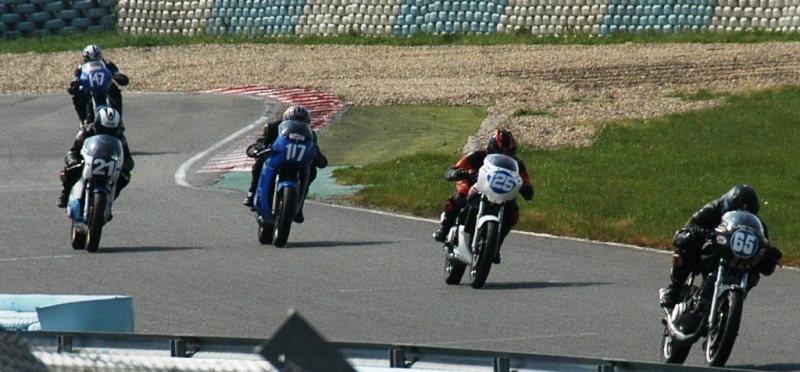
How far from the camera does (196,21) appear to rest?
38312 millimetres

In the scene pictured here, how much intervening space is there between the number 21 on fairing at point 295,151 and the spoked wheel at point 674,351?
5.74 meters

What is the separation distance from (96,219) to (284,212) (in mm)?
1637

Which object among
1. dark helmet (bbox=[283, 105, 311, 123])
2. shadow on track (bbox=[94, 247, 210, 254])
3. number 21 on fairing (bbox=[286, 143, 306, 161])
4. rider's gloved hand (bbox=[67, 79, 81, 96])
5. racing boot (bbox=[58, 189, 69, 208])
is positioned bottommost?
rider's gloved hand (bbox=[67, 79, 81, 96])

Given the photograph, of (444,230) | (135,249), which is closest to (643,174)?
(444,230)

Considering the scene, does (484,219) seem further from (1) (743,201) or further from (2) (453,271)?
(1) (743,201)

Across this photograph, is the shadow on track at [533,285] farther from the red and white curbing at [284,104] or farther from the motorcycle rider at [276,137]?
the red and white curbing at [284,104]

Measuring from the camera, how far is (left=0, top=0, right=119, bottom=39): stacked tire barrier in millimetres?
37531

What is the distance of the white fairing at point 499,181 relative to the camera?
11648mm

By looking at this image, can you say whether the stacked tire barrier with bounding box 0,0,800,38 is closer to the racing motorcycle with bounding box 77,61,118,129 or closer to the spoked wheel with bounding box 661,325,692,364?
A: the racing motorcycle with bounding box 77,61,118,129

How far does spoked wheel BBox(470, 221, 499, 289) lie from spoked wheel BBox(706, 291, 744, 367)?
3.23 m

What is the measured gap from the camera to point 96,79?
19.5 meters

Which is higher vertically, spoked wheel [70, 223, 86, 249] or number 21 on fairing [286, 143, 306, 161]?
number 21 on fairing [286, 143, 306, 161]

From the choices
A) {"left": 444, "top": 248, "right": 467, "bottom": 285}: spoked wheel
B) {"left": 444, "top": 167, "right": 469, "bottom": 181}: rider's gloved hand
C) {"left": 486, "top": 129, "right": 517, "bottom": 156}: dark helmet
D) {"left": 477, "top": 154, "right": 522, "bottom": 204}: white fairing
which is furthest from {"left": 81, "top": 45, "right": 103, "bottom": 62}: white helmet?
{"left": 477, "top": 154, "right": 522, "bottom": 204}: white fairing

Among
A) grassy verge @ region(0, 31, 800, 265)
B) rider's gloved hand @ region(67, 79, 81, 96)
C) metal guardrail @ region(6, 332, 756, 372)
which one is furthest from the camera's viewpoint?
rider's gloved hand @ region(67, 79, 81, 96)
